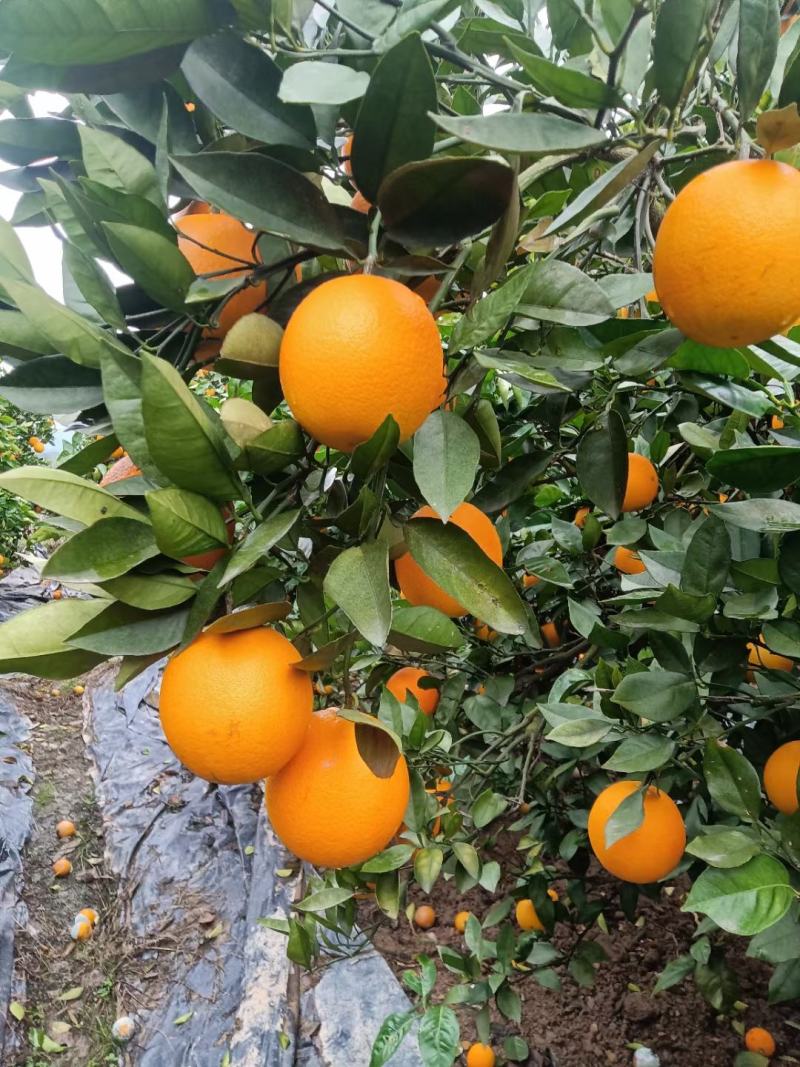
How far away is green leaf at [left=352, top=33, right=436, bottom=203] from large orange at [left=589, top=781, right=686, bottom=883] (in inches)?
30.8

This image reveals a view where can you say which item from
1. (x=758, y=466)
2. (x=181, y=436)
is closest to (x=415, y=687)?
(x=758, y=466)

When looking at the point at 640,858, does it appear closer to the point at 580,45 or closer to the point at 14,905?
the point at 580,45

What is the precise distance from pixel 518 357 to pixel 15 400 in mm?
408

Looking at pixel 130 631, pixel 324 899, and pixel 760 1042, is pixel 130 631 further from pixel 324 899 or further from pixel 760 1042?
pixel 760 1042

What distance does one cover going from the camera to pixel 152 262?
0.53 meters

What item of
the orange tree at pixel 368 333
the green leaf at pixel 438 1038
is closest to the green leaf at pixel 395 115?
the orange tree at pixel 368 333

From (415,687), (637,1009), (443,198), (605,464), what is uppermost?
(443,198)

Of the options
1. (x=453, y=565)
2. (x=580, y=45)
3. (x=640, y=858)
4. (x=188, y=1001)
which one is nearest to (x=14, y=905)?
(x=188, y=1001)

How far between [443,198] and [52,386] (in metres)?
0.36

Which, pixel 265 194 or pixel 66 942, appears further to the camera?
pixel 66 942

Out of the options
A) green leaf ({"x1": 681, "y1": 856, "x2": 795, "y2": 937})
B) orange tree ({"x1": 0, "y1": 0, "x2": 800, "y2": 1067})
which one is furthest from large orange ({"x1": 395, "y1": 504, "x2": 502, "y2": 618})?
green leaf ({"x1": 681, "y1": 856, "x2": 795, "y2": 937})

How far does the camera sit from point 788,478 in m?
0.62

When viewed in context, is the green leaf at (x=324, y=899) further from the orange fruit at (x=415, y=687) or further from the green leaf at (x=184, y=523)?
the green leaf at (x=184, y=523)

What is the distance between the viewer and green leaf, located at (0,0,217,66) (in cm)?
45
